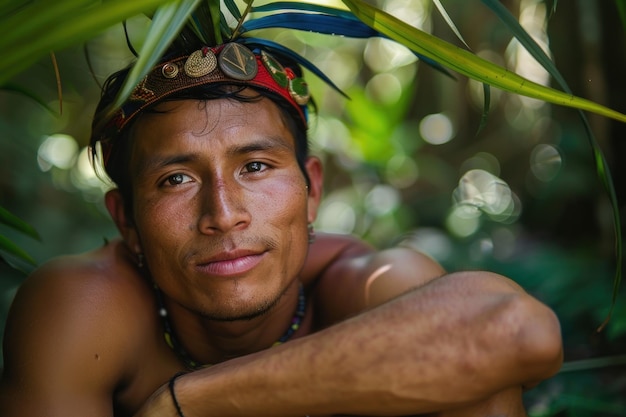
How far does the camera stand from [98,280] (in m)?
1.96

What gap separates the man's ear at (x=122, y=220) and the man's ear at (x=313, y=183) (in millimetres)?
502

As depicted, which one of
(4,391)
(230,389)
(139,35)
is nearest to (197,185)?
(230,389)

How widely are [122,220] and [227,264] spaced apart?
0.49m

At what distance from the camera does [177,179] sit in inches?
75.5

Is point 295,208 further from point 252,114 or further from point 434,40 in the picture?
point 434,40

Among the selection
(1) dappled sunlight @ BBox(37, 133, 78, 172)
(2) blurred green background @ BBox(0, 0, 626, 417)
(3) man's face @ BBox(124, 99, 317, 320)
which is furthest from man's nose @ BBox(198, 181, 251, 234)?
(1) dappled sunlight @ BBox(37, 133, 78, 172)

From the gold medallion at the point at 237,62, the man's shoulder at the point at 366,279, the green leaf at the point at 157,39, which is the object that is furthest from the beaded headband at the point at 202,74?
the green leaf at the point at 157,39

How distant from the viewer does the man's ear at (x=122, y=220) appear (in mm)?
2112

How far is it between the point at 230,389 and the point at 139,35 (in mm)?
4058

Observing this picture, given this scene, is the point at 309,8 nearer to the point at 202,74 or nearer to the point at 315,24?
the point at 315,24

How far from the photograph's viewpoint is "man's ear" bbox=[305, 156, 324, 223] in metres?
2.26

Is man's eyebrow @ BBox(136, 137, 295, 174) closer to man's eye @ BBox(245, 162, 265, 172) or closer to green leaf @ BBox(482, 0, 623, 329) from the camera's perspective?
man's eye @ BBox(245, 162, 265, 172)

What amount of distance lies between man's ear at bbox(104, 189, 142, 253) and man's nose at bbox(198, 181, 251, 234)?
1.15 ft

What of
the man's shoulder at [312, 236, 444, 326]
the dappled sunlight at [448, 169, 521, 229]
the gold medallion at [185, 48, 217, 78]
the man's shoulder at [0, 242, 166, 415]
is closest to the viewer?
the man's shoulder at [0, 242, 166, 415]
